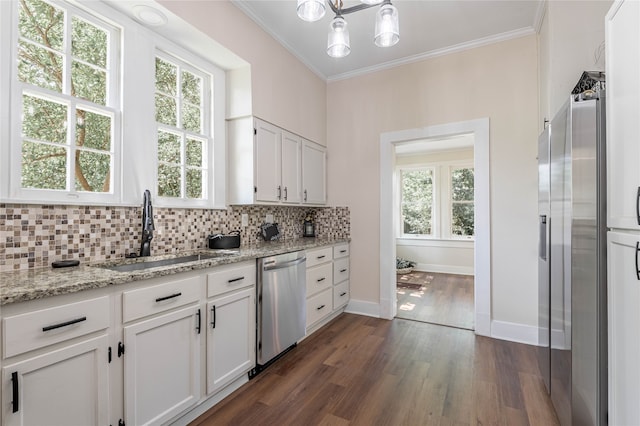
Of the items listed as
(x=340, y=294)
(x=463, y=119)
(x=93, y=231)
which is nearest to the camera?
(x=93, y=231)

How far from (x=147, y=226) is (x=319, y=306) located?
1.82 metres

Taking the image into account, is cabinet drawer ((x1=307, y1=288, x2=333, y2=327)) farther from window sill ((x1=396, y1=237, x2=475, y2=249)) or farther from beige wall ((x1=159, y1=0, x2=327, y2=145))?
window sill ((x1=396, y1=237, x2=475, y2=249))

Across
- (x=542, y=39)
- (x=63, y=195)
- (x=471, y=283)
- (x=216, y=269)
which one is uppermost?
(x=542, y=39)

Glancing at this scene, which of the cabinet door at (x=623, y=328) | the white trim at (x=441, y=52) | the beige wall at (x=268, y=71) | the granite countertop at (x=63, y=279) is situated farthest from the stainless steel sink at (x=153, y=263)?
the white trim at (x=441, y=52)

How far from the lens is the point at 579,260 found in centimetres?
141

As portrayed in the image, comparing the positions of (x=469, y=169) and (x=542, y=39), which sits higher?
(x=542, y=39)

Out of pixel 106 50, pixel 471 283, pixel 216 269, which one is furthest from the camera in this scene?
pixel 471 283

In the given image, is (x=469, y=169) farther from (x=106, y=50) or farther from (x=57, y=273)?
(x=57, y=273)

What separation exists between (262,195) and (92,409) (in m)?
1.94

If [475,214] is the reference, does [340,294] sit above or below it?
below

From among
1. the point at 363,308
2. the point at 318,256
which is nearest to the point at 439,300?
the point at 363,308

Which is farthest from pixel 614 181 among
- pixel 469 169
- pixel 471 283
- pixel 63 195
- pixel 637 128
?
pixel 469 169

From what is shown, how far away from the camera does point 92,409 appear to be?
1.29 meters

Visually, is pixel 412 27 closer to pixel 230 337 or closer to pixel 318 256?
pixel 318 256
